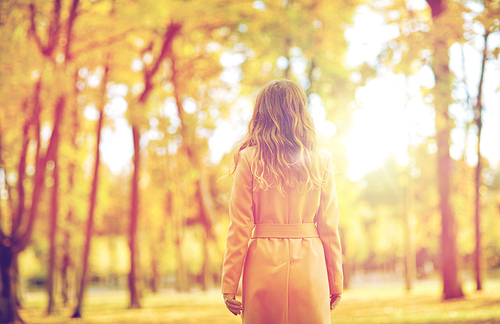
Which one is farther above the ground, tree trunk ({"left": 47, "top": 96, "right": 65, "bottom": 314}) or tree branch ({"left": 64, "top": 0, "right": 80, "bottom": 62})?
tree branch ({"left": 64, "top": 0, "right": 80, "bottom": 62})

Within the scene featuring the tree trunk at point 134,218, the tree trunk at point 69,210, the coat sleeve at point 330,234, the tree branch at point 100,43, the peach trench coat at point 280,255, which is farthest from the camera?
the tree trunk at point 69,210

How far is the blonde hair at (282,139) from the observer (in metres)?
2.68

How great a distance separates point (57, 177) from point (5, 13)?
6804 mm

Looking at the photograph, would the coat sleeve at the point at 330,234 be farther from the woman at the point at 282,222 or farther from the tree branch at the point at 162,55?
the tree branch at the point at 162,55

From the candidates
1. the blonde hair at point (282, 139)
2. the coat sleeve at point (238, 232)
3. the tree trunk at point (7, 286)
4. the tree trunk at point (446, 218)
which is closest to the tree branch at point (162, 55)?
the tree trunk at point (7, 286)

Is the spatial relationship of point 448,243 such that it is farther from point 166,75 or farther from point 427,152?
point 166,75

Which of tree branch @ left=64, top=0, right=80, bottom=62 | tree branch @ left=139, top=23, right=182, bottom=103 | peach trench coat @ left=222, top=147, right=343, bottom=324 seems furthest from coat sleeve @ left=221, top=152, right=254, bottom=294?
tree branch @ left=139, top=23, right=182, bottom=103

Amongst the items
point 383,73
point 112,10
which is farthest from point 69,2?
point 383,73

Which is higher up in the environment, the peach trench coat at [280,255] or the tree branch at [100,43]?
the tree branch at [100,43]

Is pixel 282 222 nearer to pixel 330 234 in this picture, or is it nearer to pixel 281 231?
pixel 281 231

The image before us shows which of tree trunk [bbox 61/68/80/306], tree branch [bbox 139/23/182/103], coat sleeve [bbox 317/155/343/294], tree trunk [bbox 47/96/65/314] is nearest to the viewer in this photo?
coat sleeve [bbox 317/155/343/294]

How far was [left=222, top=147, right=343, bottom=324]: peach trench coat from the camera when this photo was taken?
261cm

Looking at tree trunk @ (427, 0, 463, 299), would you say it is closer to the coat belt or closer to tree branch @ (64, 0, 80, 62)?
tree branch @ (64, 0, 80, 62)

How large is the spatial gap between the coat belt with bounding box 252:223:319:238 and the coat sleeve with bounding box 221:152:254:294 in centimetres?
5
